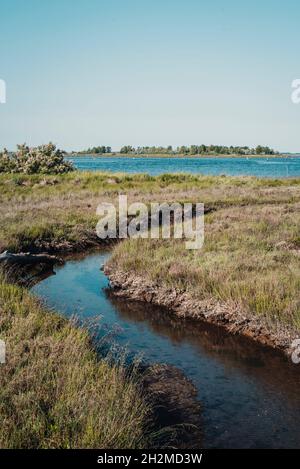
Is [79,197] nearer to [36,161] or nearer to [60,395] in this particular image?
[36,161]

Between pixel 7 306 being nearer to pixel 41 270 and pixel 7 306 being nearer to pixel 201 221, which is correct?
pixel 41 270

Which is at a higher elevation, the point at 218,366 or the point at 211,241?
the point at 211,241

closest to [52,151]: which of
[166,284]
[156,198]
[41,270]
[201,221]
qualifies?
[156,198]

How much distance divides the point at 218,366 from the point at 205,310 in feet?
9.07

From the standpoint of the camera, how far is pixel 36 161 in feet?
195

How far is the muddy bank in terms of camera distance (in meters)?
11.5

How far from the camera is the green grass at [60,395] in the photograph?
637 cm

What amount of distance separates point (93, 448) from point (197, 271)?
9.27 meters

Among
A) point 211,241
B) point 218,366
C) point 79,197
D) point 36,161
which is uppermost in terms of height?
point 36,161

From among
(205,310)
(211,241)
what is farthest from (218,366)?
(211,241)

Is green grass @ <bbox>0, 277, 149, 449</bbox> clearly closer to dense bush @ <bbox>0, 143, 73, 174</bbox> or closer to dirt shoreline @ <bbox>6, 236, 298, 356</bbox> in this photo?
dirt shoreline @ <bbox>6, 236, 298, 356</bbox>

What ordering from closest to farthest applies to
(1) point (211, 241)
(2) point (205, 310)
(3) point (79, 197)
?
(2) point (205, 310) → (1) point (211, 241) → (3) point (79, 197)

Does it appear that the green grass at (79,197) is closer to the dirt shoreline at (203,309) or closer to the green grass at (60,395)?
the dirt shoreline at (203,309)

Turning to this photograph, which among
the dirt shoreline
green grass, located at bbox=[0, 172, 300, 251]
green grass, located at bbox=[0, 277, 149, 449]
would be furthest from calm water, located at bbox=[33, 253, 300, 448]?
green grass, located at bbox=[0, 172, 300, 251]
